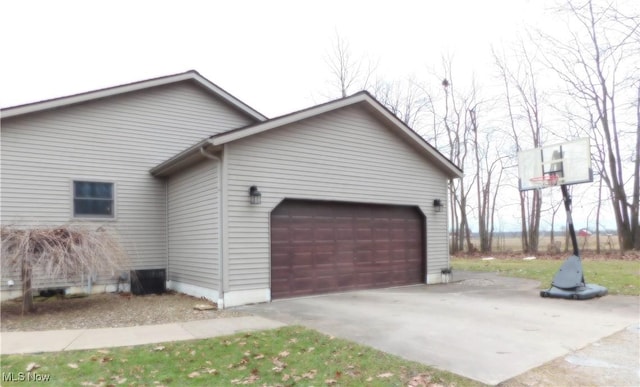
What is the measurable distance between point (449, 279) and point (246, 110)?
26.1 feet

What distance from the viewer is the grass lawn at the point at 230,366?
453 centimetres

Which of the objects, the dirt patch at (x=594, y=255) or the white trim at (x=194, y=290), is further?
the dirt patch at (x=594, y=255)

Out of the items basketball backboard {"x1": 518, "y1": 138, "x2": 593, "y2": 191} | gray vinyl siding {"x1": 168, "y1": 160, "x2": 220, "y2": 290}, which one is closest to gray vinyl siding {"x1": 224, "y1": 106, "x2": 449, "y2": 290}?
gray vinyl siding {"x1": 168, "y1": 160, "x2": 220, "y2": 290}

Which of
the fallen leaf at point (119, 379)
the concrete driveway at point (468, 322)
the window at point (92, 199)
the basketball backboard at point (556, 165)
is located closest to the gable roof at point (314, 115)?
the window at point (92, 199)

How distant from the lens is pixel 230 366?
499 centimetres

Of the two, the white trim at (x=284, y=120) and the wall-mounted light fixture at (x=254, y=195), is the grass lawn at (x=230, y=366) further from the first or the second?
the white trim at (x=284, y=120)

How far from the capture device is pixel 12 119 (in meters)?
10.2

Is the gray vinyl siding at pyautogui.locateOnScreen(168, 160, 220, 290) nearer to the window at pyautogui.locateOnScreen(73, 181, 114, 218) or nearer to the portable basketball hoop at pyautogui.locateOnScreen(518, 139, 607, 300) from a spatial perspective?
the window at pyautogui.locateOnScreen(73, 181, 114, 218)

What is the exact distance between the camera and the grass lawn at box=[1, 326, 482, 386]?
4527 millimetres

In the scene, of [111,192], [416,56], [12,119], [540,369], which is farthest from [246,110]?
[416,56]

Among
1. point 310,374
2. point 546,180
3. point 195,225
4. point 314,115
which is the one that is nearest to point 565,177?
point 546,180

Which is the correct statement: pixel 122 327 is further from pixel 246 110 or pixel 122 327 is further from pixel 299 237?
pixel 246 110

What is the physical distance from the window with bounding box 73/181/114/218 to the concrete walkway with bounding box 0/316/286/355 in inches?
188

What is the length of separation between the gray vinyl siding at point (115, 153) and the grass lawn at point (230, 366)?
6189 mm
